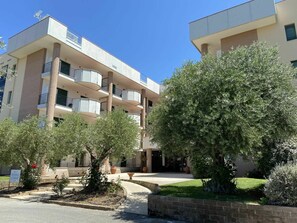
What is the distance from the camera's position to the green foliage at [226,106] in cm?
859

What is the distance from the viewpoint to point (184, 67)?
1082 cm

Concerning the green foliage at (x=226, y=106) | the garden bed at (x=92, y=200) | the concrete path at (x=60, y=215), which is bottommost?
the concrete path at (x=60, y=215)

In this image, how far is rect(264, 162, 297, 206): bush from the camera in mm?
7363

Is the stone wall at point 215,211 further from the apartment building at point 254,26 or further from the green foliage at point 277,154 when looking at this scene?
the apartment building at point 254,26

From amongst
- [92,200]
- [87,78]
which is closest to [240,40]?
[87,78]

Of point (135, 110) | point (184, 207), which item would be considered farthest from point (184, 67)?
point (135, 110)

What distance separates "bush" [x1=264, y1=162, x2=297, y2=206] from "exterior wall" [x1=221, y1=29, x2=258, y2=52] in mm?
15738

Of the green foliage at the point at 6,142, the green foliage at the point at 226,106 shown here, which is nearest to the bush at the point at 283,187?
the green foliage at the point at 226,106

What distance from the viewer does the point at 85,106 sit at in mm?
24734

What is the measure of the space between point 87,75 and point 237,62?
1803cm

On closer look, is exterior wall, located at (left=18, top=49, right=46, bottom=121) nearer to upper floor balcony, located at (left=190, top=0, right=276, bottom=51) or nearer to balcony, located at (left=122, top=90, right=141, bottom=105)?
balcony, located at (left=122, top=90, right=141, bottom=105)

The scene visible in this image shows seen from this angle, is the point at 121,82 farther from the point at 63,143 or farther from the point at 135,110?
the point at 63,143

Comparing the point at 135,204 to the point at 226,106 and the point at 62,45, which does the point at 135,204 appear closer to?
the point at 226,106

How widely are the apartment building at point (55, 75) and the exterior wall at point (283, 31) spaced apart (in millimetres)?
13477
